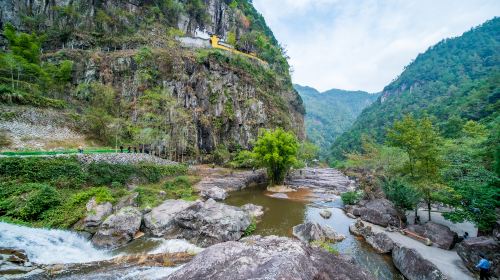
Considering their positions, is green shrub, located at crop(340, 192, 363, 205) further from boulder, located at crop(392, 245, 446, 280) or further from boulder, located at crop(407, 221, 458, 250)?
boulder, located at crop(392, 245, 446, 280)

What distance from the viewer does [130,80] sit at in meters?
42.8

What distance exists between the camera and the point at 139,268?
11656 millimetres

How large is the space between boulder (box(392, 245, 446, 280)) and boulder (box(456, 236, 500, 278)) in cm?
249

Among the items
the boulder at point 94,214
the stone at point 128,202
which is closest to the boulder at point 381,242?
the stone at point 128,202

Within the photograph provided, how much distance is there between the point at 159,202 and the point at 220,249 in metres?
16.5

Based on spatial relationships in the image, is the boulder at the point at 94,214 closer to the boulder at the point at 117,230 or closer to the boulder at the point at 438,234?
the boulder at the point at 117,230

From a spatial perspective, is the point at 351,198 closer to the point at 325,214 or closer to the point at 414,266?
the point at 325,214

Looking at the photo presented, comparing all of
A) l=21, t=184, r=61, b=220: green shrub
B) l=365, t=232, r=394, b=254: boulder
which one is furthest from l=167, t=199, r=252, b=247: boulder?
l=21, t=184, r=61, b=220: green shrub

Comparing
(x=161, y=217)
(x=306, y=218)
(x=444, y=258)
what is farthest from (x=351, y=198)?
(x=161, y=217)

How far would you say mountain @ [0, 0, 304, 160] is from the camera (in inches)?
1244

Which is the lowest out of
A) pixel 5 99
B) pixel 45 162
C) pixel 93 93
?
pixel 45 162

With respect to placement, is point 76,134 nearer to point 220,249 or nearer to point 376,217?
point 220,249

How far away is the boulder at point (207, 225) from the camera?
52.4 ft

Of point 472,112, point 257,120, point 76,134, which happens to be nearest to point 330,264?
point 76,134
